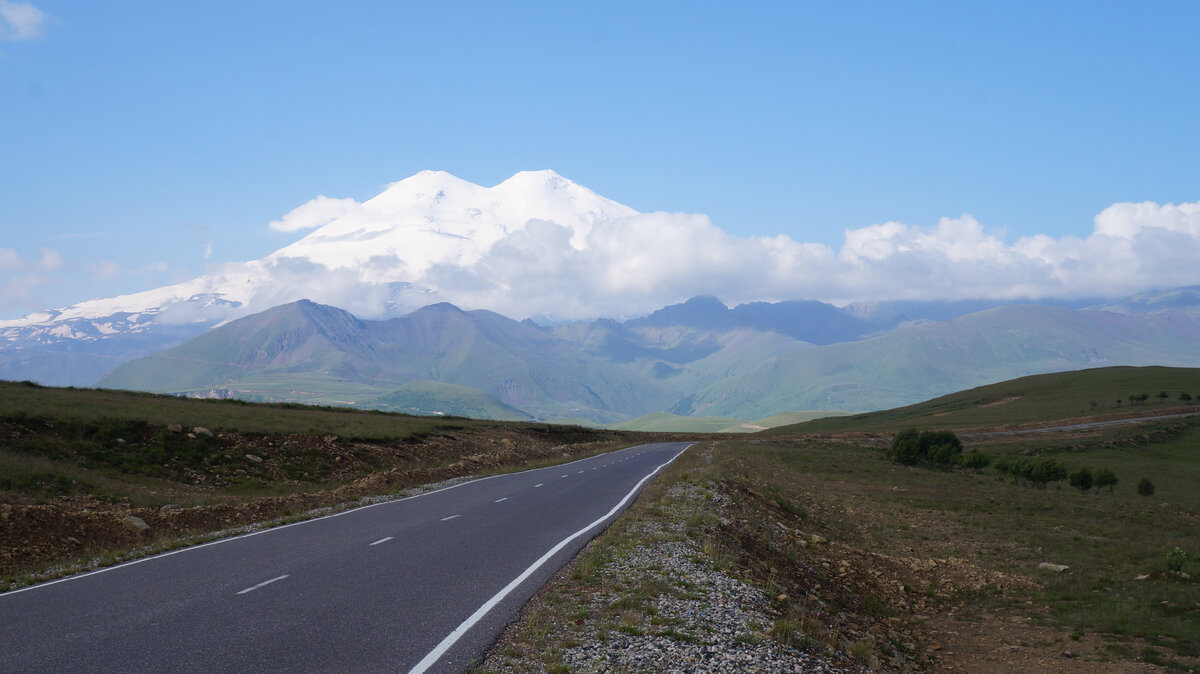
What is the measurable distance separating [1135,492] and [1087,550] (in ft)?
91.4

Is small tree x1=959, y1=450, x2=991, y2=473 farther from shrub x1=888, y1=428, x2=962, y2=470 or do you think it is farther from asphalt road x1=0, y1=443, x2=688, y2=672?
asphalt road x1=0, y1=443, x2=688, y2=672

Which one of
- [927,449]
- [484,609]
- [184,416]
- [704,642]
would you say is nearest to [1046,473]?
[927,449]

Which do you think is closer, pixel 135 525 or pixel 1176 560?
pixel 1176 560

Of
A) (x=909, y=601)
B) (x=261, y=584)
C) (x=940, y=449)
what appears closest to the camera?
(x=261, y=584)

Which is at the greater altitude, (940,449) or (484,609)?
(484,609)

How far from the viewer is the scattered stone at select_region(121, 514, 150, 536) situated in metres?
19.0

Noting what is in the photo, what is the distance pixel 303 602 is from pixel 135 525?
11.6m

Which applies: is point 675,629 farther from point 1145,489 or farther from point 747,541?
point 1145,489

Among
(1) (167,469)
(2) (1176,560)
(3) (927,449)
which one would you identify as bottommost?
(2) (1176,560)

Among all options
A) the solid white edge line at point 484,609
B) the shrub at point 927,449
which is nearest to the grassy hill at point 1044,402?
the shrub at point 927,449

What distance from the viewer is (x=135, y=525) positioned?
1916 cm

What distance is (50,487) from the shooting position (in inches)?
866

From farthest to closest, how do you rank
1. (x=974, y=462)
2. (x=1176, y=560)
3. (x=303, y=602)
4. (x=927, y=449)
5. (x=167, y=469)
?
(x=927, y=449), (x=974, y=462), (x=167, y=469), (x=1176, y=560), (x=303, y=602)

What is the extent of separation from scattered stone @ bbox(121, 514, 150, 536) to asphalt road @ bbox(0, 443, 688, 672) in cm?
352
